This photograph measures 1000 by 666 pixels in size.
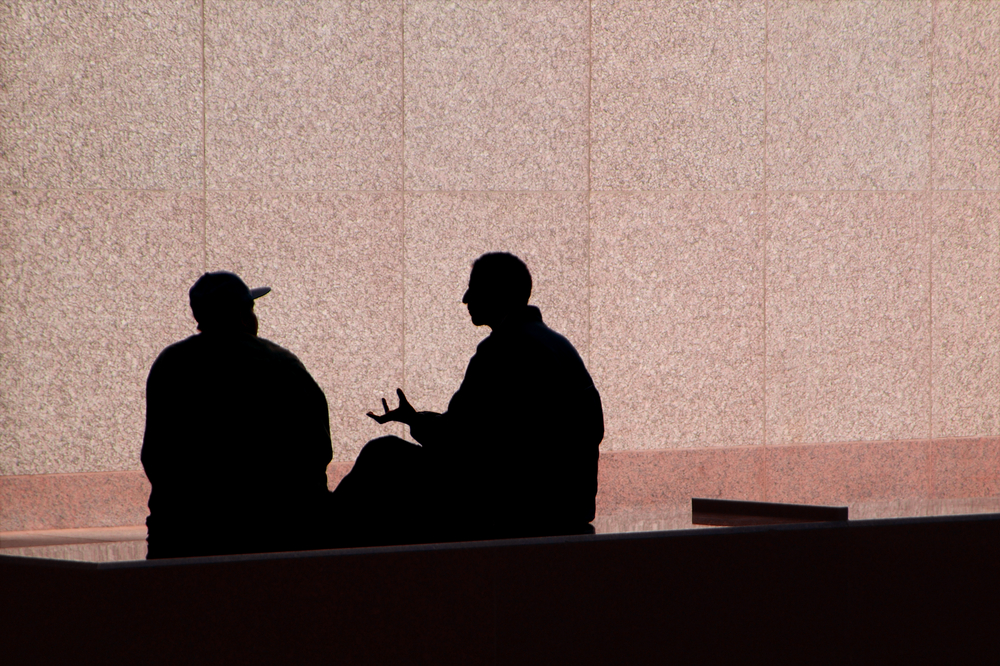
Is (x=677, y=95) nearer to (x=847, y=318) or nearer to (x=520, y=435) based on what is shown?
(x=847, y=318)

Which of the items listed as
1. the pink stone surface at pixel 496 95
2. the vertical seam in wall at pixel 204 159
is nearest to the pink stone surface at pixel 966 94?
the pink stone surface at pixel 496 95

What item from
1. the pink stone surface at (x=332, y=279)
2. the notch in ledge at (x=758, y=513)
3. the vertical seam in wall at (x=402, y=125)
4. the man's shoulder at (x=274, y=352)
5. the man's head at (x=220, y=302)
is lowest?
the notch in ledge at (x=758, y=513)

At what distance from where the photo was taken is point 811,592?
409 centimetres

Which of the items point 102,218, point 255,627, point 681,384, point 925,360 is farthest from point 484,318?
point 925,360

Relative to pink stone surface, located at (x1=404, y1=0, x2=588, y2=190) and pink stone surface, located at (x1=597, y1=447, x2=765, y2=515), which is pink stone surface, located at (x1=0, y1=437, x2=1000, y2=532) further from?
pink stone surface, located at (x1=404, y1=0, x2=588, y2=190)

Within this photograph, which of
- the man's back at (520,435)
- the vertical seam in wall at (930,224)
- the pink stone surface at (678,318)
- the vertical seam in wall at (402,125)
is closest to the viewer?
the man's back at (520,435)

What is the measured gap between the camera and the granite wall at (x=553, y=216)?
7.88 meters

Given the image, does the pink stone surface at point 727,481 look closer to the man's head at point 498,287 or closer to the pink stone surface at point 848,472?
the pink stone surface at point 848,472

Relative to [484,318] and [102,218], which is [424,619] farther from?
[102,218]

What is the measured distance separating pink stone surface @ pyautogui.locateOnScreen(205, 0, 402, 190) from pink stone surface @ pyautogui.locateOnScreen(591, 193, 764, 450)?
5.51ft

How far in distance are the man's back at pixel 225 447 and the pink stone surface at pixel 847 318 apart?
6457mm

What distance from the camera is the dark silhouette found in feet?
12.7

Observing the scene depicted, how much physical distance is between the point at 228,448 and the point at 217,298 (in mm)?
451


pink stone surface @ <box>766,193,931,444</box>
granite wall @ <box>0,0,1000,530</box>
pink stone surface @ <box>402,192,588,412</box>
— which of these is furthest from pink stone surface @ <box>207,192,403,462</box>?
pink stone surface @ <box>766,193,931,444</box>
